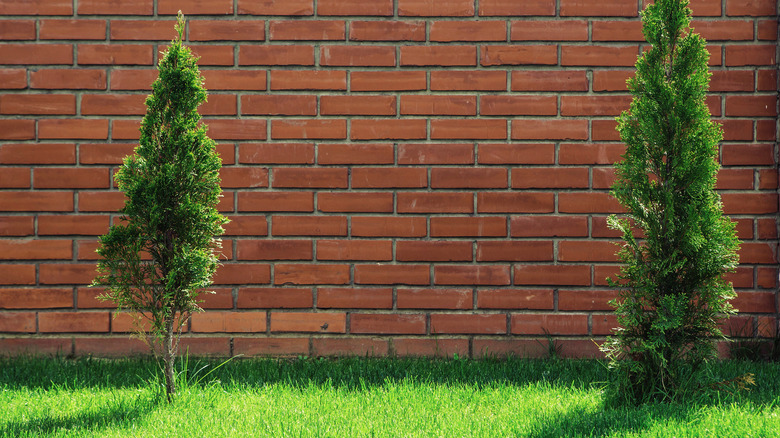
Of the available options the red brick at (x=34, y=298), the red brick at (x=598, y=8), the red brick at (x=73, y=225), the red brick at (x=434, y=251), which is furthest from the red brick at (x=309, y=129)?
the red brick at (x=34, y=298)

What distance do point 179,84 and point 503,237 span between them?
197 centimetres

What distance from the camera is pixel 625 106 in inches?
131

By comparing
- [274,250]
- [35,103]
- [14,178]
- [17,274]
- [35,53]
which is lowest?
[17,274]

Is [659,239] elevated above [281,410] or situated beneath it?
elevated above

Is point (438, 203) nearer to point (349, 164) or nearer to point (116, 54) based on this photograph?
point (349, 164)

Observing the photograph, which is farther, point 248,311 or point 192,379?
point 248,311

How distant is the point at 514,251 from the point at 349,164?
1120 mm

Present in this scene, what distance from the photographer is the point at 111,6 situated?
10.9ft

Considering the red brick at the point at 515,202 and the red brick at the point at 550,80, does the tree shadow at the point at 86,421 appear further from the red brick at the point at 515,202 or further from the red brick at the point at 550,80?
the red brick at the point at 550,80

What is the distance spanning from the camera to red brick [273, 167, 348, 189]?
11.0 feet

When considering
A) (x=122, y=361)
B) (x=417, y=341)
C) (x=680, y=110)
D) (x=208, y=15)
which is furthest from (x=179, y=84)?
(x=680, y=110)

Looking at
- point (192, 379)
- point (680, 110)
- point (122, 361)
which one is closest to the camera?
point (680, 110)

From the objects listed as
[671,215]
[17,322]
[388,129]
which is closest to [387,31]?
[388,129]

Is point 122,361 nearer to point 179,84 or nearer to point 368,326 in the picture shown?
point 368,326
